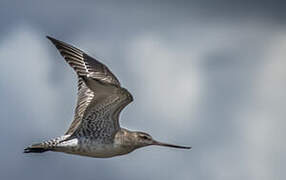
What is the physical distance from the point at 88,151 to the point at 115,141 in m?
0.72

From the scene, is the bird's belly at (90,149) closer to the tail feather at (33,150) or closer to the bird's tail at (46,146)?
the bird's tail at (46,146)

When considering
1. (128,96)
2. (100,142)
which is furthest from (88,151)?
(128,96)

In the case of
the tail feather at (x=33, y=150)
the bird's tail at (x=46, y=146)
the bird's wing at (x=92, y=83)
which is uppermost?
the bird's wing at (x=92, y=83)

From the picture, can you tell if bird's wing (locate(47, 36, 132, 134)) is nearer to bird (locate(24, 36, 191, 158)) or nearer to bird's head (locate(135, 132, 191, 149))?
bird (locate(24, 36, 191, 158))

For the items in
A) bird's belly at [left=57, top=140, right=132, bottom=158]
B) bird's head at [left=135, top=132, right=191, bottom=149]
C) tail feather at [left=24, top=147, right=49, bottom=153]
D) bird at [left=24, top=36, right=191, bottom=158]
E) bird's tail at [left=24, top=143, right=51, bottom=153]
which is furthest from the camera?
bird's head at [left=135, top=132, right=191, bottom=149]

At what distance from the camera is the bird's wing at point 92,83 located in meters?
18.3

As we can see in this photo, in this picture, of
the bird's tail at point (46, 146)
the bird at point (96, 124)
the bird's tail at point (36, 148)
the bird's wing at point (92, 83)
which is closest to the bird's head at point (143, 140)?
the bird at point (96, 124)

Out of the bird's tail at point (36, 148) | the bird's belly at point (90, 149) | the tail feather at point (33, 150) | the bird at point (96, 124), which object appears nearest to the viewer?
the bird at point (96, 124)

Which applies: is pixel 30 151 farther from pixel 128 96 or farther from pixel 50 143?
pixel 128 96

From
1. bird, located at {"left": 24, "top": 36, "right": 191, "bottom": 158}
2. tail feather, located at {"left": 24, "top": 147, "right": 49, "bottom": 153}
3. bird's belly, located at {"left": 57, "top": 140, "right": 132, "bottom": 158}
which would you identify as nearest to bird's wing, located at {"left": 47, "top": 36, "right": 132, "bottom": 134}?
bird, located at {"left": 24, "top": 36, "right": 191, "bottom": 158}

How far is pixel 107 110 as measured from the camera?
62.9 feet

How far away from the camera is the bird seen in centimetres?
1883

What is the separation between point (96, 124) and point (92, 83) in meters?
1.82

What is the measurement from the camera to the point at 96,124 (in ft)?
63.9
